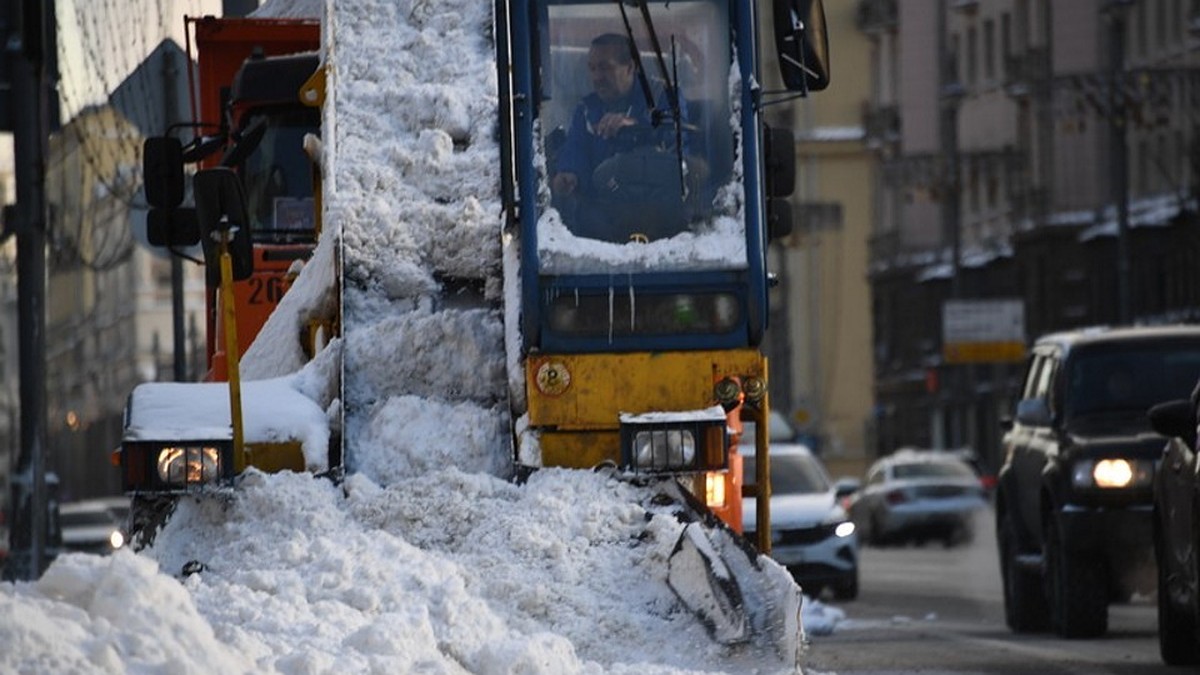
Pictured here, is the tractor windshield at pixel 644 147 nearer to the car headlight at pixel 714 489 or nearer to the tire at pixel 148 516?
the car headlight at pixel 714 489

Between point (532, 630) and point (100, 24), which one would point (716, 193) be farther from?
point (100, 24)

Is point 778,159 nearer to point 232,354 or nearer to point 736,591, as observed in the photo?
point 232,354

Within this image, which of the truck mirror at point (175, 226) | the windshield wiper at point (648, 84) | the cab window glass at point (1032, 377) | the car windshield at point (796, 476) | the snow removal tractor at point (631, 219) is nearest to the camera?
the snow removal tractor at point (631, 219)

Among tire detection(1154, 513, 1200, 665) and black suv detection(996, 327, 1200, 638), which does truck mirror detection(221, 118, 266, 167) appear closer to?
tire detection(1154, 513, 1200, 665)

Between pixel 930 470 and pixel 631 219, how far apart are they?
4375 centimetres

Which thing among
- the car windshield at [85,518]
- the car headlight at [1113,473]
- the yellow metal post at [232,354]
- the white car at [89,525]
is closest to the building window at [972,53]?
the white car at [89,525]

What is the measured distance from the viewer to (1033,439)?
21.1 metres

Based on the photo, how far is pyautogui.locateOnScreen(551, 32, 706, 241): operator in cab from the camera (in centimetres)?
1254

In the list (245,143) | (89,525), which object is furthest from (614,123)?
(89,525)

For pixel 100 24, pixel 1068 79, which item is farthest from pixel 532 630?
pixel 1068 79

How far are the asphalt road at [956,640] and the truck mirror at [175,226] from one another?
321 centimetres

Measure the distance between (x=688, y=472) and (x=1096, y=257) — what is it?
57326 millimetres

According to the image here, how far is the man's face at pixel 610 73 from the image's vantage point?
12.6 meters

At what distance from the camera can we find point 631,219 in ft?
41.2
